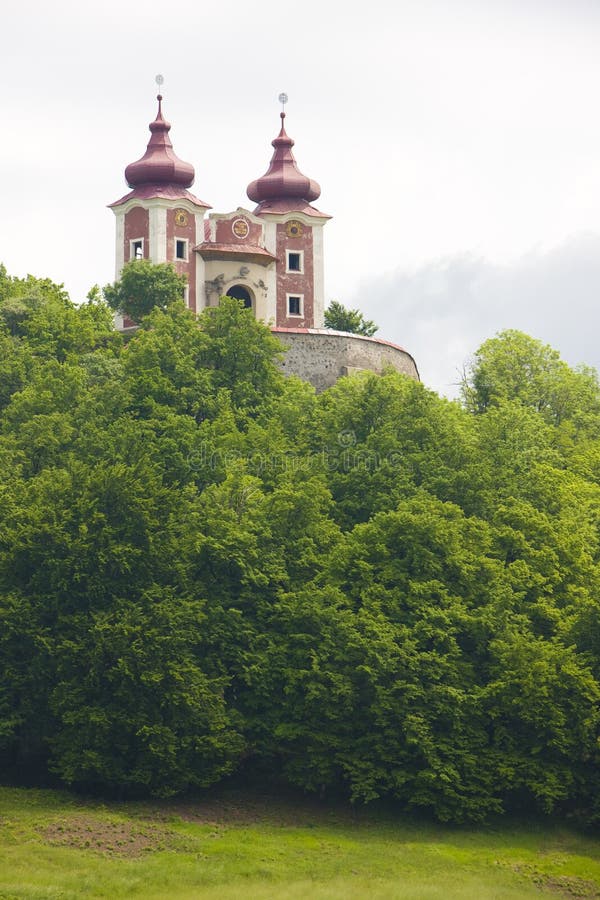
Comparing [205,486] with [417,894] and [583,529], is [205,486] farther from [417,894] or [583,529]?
[417,894]

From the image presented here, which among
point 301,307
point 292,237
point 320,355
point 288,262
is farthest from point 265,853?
point 292,237

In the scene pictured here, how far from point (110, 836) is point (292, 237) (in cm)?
4314

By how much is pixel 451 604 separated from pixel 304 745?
22.1 feet

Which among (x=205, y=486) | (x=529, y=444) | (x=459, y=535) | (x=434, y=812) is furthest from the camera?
(x=529, y=444)

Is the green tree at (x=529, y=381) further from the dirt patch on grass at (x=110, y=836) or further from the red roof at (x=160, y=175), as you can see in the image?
the dirt patch on grass at (x=110, y=836)

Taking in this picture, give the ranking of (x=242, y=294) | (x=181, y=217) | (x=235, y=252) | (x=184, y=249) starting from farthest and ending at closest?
1. (x=242, y=294)
2. (x=181, y=217)
3. (x=184, y=249)
4. (x=235, y=252)

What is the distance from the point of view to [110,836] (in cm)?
4872

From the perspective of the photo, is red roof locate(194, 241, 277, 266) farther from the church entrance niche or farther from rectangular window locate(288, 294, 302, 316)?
rectangular window locate(288, 294, 302, 316)

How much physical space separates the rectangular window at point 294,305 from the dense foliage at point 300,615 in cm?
2038

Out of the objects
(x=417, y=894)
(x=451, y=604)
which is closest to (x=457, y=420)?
(x=451, y=604)

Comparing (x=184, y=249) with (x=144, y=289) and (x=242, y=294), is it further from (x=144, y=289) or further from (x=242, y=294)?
(x=144, y=289)

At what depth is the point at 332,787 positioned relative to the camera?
54844 mm

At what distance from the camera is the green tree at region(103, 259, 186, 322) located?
3056 inches

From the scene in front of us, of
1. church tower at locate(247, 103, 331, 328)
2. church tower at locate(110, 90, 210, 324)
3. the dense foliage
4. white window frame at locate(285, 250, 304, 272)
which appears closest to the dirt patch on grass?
the dense foliage
